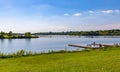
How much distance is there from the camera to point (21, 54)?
20453 millimetres

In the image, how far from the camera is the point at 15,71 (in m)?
11.4

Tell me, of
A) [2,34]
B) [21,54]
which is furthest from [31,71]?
[2,34]

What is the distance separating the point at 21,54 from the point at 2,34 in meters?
136

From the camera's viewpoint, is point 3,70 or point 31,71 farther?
point 3,70

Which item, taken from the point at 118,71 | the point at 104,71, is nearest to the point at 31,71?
the point at 104,71

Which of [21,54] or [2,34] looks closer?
[21,54]

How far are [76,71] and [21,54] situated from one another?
1091 centimetres

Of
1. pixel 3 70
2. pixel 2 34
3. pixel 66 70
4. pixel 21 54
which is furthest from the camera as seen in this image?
pixel 2 34

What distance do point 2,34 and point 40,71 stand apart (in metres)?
146

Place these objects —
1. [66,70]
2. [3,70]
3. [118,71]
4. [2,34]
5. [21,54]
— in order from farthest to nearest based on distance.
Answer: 1. [2,34]
2. [21,54]
3. [3,70]
4. [66,70]
5. [118,71]

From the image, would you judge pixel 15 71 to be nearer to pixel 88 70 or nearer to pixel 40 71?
pixel 40 71

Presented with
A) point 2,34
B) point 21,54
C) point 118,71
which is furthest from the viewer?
point 2,34

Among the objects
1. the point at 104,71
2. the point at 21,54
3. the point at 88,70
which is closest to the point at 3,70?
the point at 88,70

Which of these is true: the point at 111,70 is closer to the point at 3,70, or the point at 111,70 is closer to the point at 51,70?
the point at 51,70
